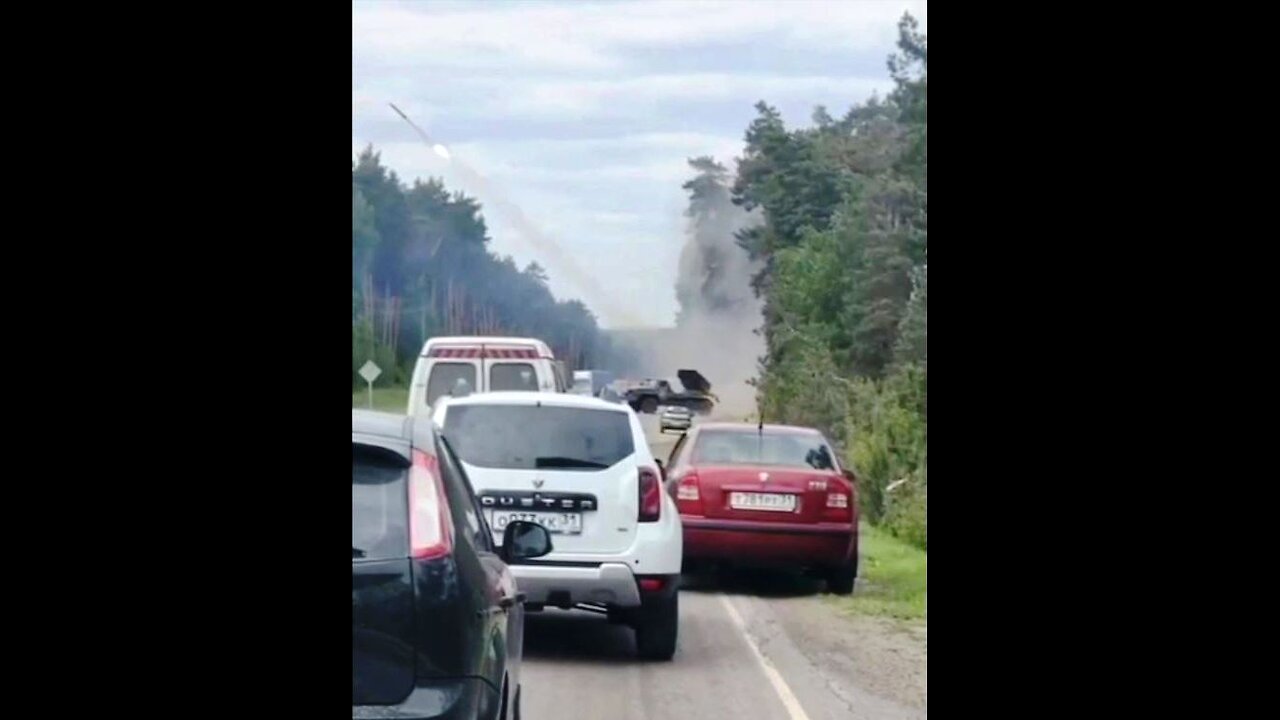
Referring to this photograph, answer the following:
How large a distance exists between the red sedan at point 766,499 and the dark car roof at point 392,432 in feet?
3.40

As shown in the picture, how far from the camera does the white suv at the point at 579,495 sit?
17.5ft

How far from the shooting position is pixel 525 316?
17.6 ft

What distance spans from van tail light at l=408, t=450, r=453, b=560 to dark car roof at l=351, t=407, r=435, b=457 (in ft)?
0.32

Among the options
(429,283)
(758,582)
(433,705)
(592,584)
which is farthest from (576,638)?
(433,705)

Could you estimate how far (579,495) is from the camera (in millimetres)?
5523

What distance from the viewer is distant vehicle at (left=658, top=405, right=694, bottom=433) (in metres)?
5.46

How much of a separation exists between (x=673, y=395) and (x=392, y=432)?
1.05m

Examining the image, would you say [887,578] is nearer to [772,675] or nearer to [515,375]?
[772,675]
